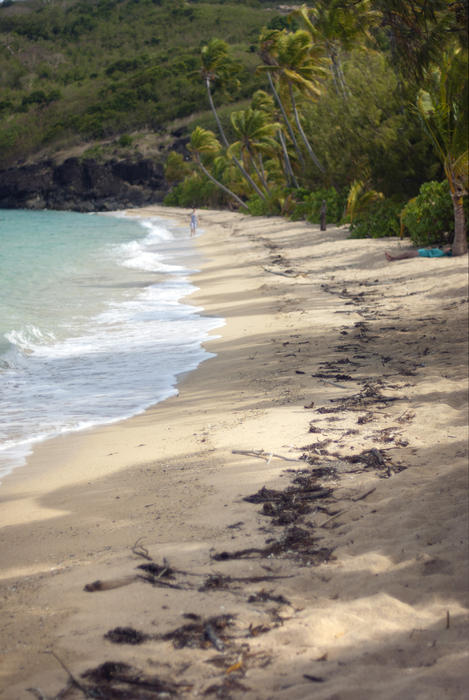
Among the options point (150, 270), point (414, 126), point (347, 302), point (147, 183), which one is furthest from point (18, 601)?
point (147, 183)

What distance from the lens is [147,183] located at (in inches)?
3418

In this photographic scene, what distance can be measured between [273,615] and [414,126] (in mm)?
18984

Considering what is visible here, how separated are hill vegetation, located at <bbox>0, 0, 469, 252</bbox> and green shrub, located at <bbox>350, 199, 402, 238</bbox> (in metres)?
0.06

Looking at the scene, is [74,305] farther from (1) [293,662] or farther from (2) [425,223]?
(1) [293,662]

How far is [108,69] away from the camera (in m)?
114

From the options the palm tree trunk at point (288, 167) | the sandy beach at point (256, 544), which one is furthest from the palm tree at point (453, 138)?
the palm tree trunk at point (288, 167)

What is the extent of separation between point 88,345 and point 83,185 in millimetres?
86418

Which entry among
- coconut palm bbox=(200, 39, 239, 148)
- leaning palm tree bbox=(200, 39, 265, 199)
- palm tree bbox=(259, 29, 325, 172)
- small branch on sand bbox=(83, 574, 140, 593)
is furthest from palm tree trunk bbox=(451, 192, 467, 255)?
coconut palm bbox=(200, 39, 239, 148)

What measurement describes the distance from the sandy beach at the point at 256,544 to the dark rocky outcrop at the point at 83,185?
272 ft

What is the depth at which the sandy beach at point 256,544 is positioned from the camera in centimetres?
231

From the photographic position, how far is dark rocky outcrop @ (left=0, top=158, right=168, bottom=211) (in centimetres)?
8644

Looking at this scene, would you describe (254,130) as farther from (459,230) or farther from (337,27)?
(459,230)

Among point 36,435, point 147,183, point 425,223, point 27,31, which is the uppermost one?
point 27,31

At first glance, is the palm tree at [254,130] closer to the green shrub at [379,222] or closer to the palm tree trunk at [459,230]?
the green shrub at [379,222]
